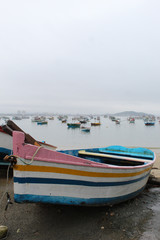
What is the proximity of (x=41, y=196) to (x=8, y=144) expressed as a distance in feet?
14.3

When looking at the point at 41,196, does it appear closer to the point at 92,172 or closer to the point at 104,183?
the point at 92,172

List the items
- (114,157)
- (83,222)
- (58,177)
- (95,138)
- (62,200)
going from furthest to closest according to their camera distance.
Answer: (95,138)
(114,157)
(83,222)
(62,200)
(58,177)

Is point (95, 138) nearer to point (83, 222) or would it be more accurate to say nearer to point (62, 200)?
point (83, 222)

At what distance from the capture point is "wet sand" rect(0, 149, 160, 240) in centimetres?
387

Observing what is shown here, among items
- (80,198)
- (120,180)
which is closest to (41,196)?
(80,198)

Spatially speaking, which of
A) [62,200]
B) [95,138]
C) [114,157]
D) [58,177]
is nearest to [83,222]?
[62,200]

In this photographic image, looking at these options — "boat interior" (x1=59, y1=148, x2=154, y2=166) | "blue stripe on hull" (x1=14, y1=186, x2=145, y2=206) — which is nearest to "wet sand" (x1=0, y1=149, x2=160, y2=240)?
"blue stripe on hull" (x1=14, y1=186, x2=145, y2=206)

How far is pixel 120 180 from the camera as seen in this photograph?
183 inches

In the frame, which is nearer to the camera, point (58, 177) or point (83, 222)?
point (58, 177)

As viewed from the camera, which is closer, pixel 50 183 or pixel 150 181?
pixel 50 183

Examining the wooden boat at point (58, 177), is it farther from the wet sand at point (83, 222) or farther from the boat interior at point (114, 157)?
the boat interior at point (114, 157)

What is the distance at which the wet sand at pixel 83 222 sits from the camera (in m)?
3.87

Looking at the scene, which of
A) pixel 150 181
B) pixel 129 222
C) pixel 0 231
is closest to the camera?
pixel 0 231

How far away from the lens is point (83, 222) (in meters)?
4.33
